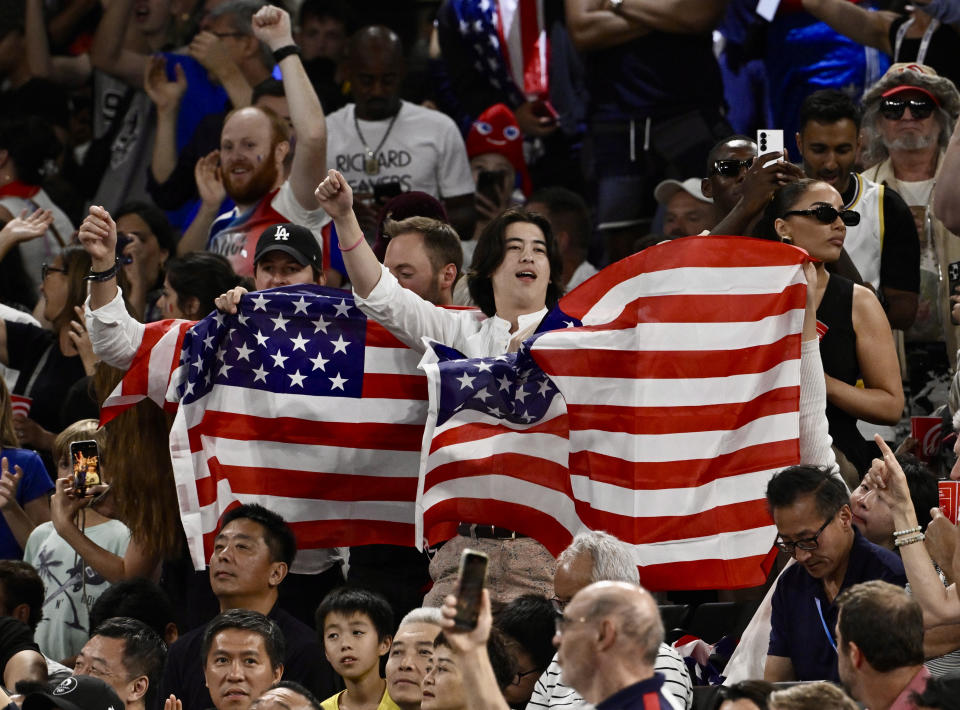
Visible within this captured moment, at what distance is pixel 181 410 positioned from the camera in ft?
26.5

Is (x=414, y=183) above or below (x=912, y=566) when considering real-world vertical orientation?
above

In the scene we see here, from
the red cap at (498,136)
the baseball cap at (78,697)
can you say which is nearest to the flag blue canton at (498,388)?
the baseball cap at (78,697)

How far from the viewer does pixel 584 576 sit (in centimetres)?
649

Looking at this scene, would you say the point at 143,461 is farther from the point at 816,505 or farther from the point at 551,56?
the point at 551,56

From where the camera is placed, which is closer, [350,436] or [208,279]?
[350,436]

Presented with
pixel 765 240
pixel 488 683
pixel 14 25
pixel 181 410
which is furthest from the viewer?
pixel 14 25

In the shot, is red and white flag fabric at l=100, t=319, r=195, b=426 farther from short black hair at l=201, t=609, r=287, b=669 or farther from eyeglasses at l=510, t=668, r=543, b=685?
eyeglasses at l=510, t=668, r=543, b=685

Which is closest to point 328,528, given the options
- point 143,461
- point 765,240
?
point 143,461

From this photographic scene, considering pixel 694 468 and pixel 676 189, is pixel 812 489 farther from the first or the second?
pixel 676 189

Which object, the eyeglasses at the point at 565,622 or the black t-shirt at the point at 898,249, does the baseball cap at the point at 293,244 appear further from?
the eyeglasses at the point at 565,622

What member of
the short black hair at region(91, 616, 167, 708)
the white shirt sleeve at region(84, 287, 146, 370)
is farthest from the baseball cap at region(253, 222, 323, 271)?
the short black hair at region(91, 616, 167, 708)

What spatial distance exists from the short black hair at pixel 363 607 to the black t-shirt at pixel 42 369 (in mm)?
3216

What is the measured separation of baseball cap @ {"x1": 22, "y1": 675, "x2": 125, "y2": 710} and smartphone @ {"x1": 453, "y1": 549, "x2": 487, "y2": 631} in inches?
85.6

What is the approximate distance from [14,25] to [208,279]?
5169 millimetres
